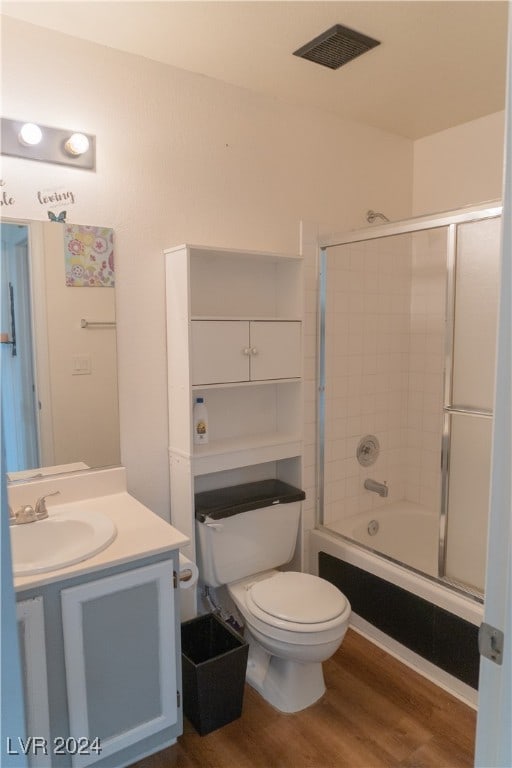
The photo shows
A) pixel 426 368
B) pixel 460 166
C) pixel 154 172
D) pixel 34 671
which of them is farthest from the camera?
pixel 426 368

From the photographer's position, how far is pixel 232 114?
2.35m

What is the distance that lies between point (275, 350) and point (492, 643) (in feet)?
5.86

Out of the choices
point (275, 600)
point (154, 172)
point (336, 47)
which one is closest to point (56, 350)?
point (154, 172)

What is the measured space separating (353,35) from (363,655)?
8.47 ft

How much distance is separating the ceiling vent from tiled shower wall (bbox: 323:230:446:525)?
2.90ft

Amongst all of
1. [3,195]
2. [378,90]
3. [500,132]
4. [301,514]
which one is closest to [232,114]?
[378,90]

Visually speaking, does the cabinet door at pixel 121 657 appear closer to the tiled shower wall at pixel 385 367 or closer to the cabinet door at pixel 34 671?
the cabinet door at pixel 34 671

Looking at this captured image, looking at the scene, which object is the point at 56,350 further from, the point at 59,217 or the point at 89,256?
the point at 59,217

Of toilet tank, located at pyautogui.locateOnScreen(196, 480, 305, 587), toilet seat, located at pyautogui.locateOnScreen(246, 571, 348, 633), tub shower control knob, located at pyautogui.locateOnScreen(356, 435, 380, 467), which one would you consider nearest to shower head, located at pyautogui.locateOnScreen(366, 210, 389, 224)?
tub shower control knob, located at pyautogui.locateOnScreen(356, 435, 380, 467)

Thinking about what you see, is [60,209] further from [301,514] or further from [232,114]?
[301,514]

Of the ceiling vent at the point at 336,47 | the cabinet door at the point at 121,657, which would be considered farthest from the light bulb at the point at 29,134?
the cabinet door at the point at 121,657

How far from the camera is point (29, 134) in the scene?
5.98 feet

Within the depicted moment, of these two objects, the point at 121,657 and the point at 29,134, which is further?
the point at 29,134

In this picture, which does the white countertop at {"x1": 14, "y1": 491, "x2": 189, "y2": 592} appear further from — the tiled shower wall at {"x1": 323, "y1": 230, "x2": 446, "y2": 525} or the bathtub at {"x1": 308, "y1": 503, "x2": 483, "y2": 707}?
the tiled shower wall at {"x1": 323, "y1": 230, "x2": 446, "y2": 525}
